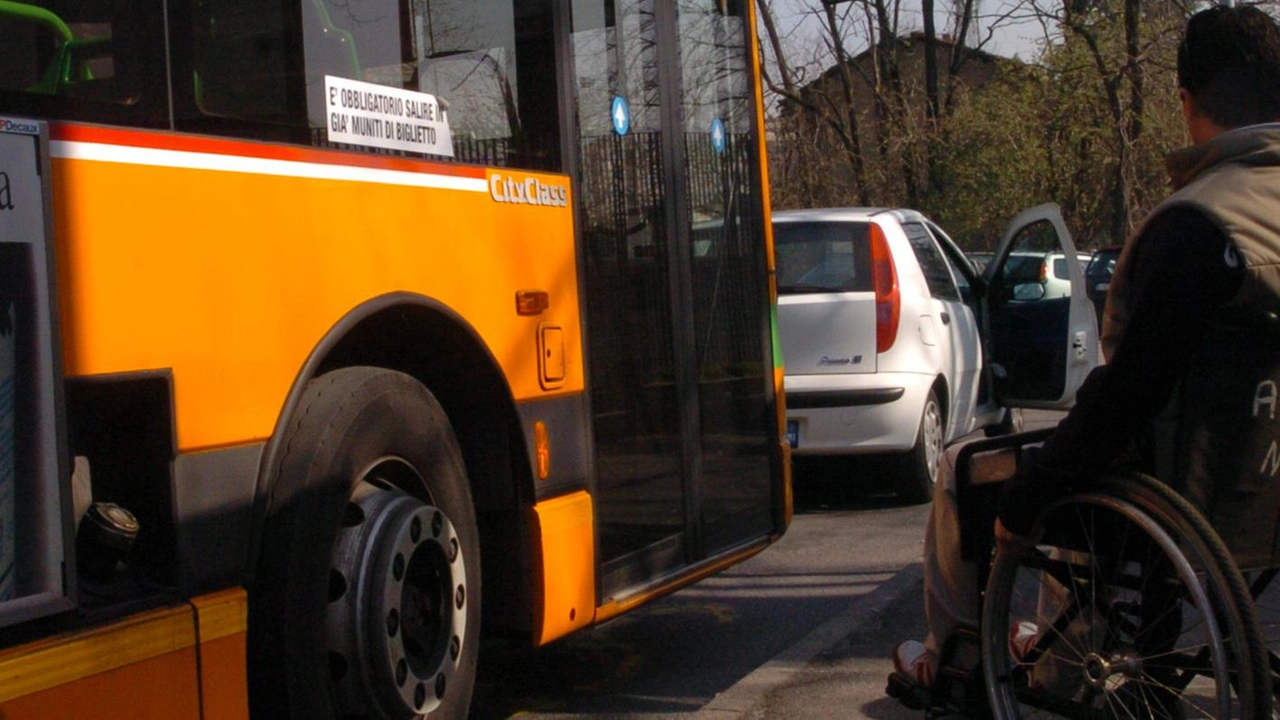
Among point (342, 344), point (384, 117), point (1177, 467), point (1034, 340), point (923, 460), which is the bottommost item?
point (923, 460)

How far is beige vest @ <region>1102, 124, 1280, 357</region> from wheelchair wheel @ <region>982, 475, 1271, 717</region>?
39cm

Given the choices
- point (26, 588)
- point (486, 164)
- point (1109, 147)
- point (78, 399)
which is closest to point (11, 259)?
point (78, 399)

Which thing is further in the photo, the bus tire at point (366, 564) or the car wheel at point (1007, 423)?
the car wheel at point (1007, 423)

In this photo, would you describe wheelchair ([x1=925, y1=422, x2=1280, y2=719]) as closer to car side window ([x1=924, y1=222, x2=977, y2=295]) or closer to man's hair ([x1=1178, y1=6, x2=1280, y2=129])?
man's hair ([x1=1178, y1=6, x2=1280, y2=129])

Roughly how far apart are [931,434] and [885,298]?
3.05ft

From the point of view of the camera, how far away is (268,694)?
3348mm

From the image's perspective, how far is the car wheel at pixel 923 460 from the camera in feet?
29.4

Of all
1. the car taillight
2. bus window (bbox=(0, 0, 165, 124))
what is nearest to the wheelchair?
bus window (bbox=(0, 0, 165, 124))

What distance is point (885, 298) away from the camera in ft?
28.9

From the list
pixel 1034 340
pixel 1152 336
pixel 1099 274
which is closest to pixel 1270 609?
pixel 1152 336

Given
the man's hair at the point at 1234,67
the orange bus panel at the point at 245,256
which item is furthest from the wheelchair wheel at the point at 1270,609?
the orange bus panel at the point at 245,256

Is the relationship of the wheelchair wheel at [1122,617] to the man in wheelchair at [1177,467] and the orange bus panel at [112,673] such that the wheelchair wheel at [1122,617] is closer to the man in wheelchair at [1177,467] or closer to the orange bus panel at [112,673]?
the man in wheelchair at [1177,467]

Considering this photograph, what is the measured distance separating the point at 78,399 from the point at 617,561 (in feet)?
7.52

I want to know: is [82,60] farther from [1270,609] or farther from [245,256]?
[1270,609]
